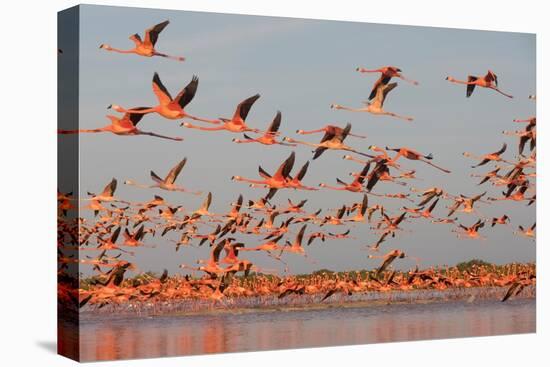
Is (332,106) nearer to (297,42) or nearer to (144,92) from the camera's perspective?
(297,42)

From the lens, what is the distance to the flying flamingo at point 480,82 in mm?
11625

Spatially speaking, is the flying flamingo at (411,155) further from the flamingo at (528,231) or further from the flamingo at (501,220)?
the flamingo at (528,231)

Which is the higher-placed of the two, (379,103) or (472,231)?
(379,103)

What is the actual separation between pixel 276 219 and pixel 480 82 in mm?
2272

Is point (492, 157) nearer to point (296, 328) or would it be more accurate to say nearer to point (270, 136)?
point (270, 136)

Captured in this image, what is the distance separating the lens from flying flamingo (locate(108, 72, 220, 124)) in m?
10.3

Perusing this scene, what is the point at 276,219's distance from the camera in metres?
10.9

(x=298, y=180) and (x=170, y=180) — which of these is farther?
(x=298, y=180)

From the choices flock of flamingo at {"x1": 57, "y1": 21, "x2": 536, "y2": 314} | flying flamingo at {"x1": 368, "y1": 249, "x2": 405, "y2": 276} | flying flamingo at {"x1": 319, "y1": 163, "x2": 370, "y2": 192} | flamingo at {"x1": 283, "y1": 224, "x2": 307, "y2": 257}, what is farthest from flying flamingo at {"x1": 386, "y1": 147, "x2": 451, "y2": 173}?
flamingo at {"x1": 283, "y1": 224, "x2": 307, "y2": 257}

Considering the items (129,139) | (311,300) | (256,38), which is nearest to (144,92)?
(129,139)

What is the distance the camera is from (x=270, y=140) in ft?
35.6

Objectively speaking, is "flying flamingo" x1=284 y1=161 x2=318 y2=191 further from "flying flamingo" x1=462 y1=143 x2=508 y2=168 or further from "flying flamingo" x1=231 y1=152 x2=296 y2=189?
"flying flamingo" x1=462 y1=143 x2=508 y2=168

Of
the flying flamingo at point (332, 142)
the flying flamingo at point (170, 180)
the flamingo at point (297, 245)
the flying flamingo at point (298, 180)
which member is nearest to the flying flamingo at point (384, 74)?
the flying flamingo at point (332, 142)

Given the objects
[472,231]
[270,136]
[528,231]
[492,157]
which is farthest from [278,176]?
[528,231]
